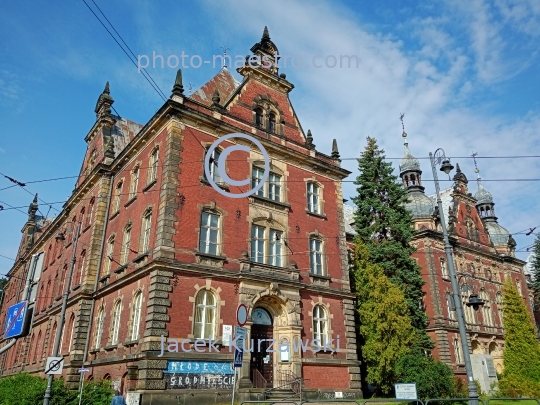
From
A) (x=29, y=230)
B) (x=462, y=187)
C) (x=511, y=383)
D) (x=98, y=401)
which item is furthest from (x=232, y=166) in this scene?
(x=29, y=230)

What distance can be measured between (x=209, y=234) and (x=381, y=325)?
13106 millimetres

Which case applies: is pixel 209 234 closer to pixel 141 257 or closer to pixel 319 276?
pixel 141 257

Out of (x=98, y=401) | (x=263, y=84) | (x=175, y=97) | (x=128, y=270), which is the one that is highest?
(x=263, y=84)

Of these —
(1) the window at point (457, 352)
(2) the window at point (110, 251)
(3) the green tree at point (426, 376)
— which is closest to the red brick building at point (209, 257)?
(2) the window at point (110, 251)

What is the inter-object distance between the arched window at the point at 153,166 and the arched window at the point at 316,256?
33.9ft

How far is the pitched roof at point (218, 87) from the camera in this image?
29067mm

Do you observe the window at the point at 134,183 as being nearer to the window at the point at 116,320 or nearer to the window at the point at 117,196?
the window at the point at 117,196

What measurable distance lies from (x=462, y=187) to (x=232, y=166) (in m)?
39.6

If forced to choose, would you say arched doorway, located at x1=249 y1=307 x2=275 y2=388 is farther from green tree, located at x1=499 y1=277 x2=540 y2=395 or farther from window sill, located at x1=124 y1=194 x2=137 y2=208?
green tree, located at x1=499 y1=277 x2=540 y2=395

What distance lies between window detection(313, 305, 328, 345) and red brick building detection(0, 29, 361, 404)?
70 millimetres

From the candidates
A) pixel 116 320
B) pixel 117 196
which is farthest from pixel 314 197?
pixel 116 320

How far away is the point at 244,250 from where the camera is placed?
23094 millimetres

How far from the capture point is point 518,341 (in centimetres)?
4484

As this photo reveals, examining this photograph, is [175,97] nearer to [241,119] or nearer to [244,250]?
[241,119]
